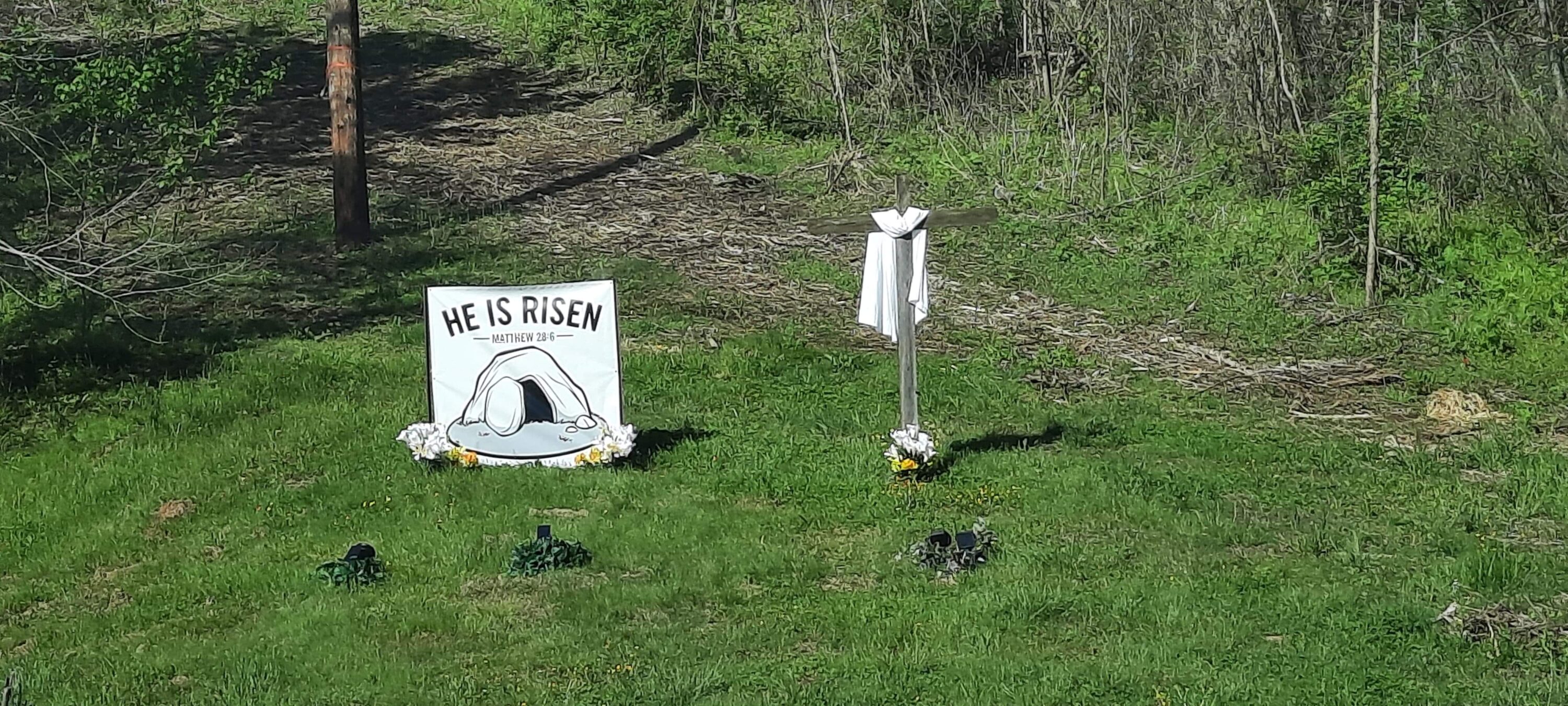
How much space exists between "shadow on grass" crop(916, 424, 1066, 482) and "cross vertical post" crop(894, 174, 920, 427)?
311 millimetres

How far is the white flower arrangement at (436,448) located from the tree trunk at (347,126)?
19.6 ft

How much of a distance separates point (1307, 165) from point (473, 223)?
315 inches

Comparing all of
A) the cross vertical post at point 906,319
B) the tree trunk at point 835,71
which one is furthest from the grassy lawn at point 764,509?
the tree trunk at point 835,71

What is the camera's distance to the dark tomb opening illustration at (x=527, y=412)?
9844 mm

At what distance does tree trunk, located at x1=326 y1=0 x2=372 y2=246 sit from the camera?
14688 millimetres

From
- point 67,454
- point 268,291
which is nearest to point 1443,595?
point 67,454

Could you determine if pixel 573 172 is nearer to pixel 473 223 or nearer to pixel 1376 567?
pixel 473 223

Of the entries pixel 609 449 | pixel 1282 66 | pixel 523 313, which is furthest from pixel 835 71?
pixel 609 449

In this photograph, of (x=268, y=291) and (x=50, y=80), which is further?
(x=268, y=291)


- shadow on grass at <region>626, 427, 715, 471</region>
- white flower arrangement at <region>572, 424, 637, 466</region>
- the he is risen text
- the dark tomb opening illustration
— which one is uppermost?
the he is risen text

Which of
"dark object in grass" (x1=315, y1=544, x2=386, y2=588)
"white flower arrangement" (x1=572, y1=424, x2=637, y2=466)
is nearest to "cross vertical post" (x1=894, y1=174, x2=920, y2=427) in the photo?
"white flower arrangement" (x1=572, y1=424, x2=637, y2=466)

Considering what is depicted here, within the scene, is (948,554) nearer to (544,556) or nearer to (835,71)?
(544,556)

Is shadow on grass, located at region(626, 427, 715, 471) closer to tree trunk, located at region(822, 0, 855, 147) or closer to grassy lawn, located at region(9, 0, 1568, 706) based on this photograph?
grassy lawn, located at region(9, 0, 1568, 706)

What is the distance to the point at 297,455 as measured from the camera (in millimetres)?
10211
